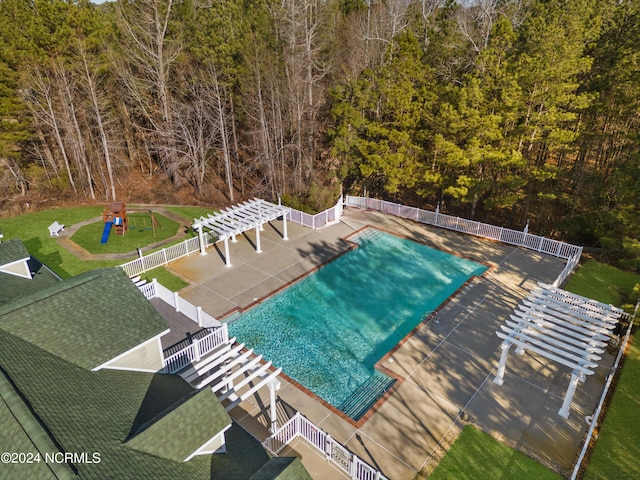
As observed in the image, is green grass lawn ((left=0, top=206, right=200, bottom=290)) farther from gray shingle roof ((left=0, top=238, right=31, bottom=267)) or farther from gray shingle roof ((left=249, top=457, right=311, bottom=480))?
gray shingle roof ((left=249, top=457, right=311, bottom=480))

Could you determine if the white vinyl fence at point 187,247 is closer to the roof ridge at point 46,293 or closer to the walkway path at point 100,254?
the walkway path at point 100,254

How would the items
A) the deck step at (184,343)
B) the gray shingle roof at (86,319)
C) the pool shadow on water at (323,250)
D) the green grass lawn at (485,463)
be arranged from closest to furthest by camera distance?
the gray shingle roof at (86,319)
the green grass lawn at (485,463)
the deck step at (184,343)
the pool shadow on water at (323,250)

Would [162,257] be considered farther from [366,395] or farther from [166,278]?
[366,395]

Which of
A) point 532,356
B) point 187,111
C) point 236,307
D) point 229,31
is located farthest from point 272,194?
point 532,356

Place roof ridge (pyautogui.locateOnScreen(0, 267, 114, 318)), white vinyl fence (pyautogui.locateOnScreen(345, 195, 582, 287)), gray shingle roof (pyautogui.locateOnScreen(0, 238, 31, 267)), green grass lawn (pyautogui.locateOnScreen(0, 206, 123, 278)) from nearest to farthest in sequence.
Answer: roof ridge (pyautogui.locateOnScreen(0, 267, 114, 318))
gray shingle roof (pyautogui.locateOnScreen(0, 238, 31, 267))
green grass lawn (pyautogui.locateOnScreen(0, 206, 123, 278))
white vinyl fence (pyautogui.locateOnScreen(345, 195, 582, 287))

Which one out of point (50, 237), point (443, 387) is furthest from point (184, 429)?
point (50, 237)

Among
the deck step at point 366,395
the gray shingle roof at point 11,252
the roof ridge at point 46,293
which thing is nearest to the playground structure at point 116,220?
the gray shingle roof at point 11,252

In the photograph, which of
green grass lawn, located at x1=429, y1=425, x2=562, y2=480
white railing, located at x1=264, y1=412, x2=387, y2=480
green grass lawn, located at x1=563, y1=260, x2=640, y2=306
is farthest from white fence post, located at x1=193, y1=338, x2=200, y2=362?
green grass lawn, located at x1=563, y1=260, x2=640, y2=306
